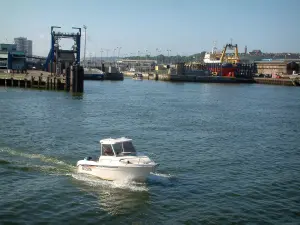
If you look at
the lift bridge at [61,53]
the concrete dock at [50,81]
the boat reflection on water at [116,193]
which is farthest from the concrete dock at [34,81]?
the boat reflection on water at [116,193]

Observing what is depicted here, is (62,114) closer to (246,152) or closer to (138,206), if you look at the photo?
(246,152)

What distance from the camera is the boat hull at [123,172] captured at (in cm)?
2072

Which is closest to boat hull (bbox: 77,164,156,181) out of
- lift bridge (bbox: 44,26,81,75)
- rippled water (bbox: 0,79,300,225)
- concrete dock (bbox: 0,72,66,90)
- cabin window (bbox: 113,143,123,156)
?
rippled water (bbox: 0,79,300,225)

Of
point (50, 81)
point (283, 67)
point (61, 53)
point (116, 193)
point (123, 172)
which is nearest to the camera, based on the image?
point (116, 193)

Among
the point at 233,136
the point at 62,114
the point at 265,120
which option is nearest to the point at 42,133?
the point at 62,114

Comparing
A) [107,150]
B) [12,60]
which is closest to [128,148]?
[107,150]

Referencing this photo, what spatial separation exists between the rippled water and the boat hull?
39 centimetres

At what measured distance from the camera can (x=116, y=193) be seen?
787 inches

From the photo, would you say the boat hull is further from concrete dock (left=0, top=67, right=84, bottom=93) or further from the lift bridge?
the lift bridge

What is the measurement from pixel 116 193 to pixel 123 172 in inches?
52.4

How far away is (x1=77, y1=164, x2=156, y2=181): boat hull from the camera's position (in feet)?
68.0

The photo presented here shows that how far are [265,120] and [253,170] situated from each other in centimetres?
2486

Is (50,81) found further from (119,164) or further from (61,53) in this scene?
(119,164)

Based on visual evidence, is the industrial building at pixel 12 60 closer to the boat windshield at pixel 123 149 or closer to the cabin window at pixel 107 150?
the cabin window at pixel 107 150
